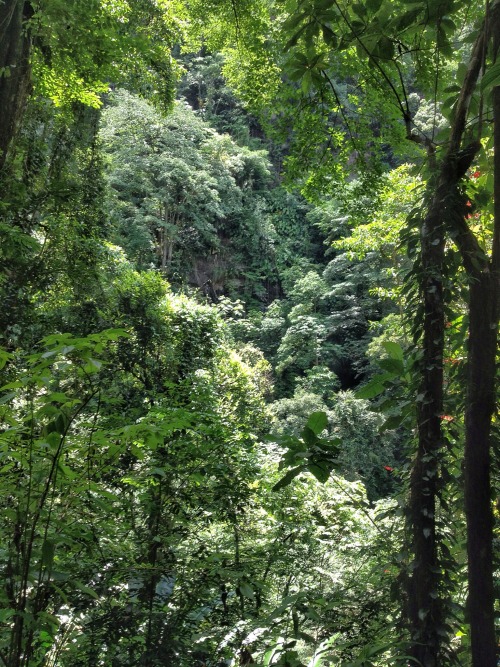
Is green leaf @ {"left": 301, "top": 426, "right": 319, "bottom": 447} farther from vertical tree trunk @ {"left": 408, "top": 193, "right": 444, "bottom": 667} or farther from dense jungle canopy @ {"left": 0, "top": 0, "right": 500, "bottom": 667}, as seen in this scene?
vertical tree trunk @ {"left": 408, "top": 193, "right": 444, "bottom": 667}

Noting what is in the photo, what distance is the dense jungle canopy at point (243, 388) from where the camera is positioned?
42.6 inches

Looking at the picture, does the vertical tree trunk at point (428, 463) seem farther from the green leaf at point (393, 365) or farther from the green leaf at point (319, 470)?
the green leaf at point (319, 470)

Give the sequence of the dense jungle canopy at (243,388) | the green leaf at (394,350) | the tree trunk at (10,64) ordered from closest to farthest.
Result: 1. the dense jungle canopy at (243,388)
2. the green leaf at (394,350)
3. the tree trunk at (10,64)

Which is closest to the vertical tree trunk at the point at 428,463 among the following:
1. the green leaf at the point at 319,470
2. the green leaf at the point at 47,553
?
the green leaf at the point at 319,470

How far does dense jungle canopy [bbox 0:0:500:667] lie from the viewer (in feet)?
3.55

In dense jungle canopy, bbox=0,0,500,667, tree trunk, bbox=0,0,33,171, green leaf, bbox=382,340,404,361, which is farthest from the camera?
tree trunk, bbox=0,0,33,171

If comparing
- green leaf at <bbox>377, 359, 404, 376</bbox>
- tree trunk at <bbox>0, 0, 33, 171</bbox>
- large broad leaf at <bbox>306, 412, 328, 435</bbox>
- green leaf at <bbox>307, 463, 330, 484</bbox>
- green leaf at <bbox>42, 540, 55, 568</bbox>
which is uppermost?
tree trunk at <bbox>0, 0, 33, 171</bbox>

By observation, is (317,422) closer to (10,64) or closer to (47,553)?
(47,553)

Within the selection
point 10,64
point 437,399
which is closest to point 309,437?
point 437,399

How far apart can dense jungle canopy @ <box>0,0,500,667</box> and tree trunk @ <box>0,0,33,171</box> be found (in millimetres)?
18

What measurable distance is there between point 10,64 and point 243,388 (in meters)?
4.47

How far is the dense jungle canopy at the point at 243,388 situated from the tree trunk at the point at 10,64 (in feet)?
0.06

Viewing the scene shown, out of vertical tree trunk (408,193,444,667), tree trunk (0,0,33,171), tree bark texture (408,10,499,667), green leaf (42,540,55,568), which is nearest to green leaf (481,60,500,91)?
tree bark texture (408,10,499,667)

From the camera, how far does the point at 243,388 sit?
6.99 meters
